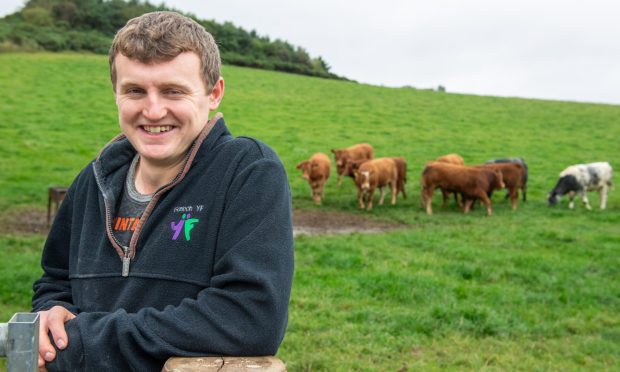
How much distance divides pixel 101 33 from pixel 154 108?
172 feet

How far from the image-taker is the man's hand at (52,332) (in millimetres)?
1809

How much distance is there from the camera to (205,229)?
1.92 m

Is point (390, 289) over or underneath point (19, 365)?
underneath

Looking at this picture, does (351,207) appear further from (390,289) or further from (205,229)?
(205,229)

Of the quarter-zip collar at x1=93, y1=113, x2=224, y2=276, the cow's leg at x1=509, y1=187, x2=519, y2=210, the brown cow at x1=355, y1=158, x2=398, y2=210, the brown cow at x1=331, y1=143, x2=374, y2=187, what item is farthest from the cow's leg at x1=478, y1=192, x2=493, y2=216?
the quarter-zip collar at x1=93, y1=113, x2=224, y2=276

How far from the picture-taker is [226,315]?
1.72 m

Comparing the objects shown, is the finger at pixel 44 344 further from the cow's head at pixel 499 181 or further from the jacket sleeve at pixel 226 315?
the cow's head at pixel 499 181

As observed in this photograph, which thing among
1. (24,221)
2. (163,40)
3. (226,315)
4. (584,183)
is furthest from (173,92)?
(584,183)

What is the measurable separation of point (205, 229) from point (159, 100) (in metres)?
0.41

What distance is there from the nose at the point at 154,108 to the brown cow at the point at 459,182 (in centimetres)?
1330

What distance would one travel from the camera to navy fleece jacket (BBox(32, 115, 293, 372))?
1.73 m

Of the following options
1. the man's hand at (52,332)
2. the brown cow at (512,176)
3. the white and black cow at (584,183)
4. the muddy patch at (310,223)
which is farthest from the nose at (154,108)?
the white and black cow at (584,183)

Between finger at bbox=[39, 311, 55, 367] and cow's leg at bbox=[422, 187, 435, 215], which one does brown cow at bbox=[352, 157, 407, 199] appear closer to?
cow's leg at bbox=[422, 187, 435, 215]

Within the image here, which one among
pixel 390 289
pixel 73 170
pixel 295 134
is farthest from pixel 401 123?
pixel 390 289
